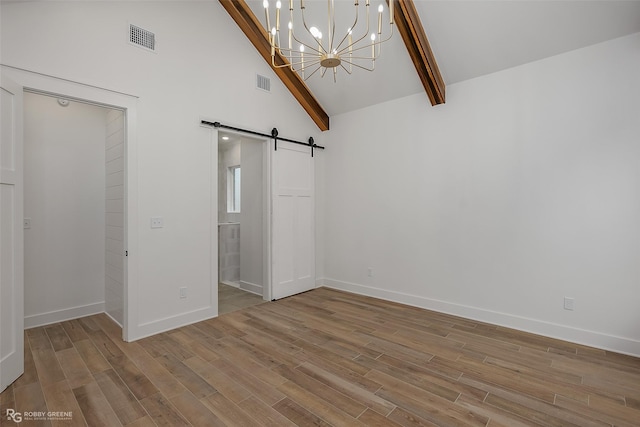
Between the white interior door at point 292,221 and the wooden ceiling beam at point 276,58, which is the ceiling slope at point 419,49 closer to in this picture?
the wooden ceiling beam at point 276,58

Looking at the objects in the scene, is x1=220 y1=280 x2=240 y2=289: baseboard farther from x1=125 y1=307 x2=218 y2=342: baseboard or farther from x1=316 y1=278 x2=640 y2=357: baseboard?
x1=316 y1=278 x2=640 y2=357: baseboard

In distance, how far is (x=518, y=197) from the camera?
337 cm

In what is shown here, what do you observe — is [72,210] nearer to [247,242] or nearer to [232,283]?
[247,242]

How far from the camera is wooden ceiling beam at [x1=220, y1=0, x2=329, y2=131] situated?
151 inches

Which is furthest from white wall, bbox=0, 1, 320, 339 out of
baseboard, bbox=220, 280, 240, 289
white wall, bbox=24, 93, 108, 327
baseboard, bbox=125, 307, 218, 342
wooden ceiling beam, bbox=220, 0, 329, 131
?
baseboard, bbox=220, 280, 240, 289

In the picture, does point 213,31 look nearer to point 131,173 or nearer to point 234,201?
point 131,173

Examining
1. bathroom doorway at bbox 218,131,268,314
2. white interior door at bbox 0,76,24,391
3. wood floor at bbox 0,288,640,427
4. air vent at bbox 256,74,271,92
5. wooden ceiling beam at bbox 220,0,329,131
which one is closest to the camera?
wood floor at bbox 0,288,640,427

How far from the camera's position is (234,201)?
6.91 metres

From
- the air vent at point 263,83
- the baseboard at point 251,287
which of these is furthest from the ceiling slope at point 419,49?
the baseboard at point 251,287

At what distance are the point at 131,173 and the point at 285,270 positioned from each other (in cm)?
239

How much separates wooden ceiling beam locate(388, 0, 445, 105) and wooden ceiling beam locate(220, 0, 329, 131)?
175 cm

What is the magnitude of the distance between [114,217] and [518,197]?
4.55m

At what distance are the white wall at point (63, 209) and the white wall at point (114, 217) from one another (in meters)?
0.13

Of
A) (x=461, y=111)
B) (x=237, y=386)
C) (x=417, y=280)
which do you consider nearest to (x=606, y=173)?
(x=461, y=111)
